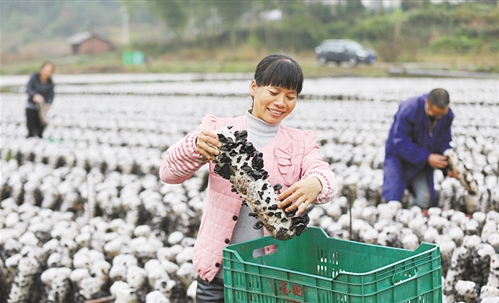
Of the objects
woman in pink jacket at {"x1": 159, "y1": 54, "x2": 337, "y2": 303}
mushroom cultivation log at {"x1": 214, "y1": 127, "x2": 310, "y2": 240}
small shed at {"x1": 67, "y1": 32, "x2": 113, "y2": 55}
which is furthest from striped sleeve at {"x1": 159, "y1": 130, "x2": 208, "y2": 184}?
small shed at {"x1": 67, "y1": 32, "x2": 113, "y2": 55}

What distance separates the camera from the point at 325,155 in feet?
24.4

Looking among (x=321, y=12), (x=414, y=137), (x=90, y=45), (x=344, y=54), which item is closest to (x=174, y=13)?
(x=90, y=45)

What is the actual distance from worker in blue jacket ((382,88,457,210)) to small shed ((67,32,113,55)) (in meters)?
51.3

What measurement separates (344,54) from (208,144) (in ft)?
88.2

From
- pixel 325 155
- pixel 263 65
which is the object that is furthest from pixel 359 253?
pixel 325 155

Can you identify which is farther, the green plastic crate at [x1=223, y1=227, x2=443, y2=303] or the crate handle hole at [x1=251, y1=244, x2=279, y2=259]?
the crate handle hole at [x1=251, y1=244, x2=279, y2=259]

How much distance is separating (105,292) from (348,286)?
2.38m

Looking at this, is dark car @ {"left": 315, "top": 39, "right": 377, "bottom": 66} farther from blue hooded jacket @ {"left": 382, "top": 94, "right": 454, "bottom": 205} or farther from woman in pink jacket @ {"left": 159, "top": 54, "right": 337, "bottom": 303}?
A: woman in pink jacket @ {"left": 159, "top": 54, "right": 337, "bottom": 303}

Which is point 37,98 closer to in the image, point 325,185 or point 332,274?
point 332,274

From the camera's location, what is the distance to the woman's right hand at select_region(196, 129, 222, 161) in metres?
2.24

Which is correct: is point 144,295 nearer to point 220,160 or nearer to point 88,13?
point 220,160

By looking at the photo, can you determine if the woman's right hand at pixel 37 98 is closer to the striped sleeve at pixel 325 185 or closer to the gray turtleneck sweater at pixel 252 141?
the gray turtleneck sweater at pixel 252 141

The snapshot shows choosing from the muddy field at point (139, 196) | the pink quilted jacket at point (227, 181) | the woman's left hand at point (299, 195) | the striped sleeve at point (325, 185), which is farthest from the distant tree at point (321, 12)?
the woman's left hand at point (299, 195)

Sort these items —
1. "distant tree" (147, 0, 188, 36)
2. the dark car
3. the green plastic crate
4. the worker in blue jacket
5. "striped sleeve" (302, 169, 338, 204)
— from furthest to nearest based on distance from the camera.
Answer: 1. "distant tree" (147, 0, 188, 36)
2. the dark car
3. the worker in blue jacket
4. "striped sleeve" (302, 169, 338, 204)
5. the green plastic crate
